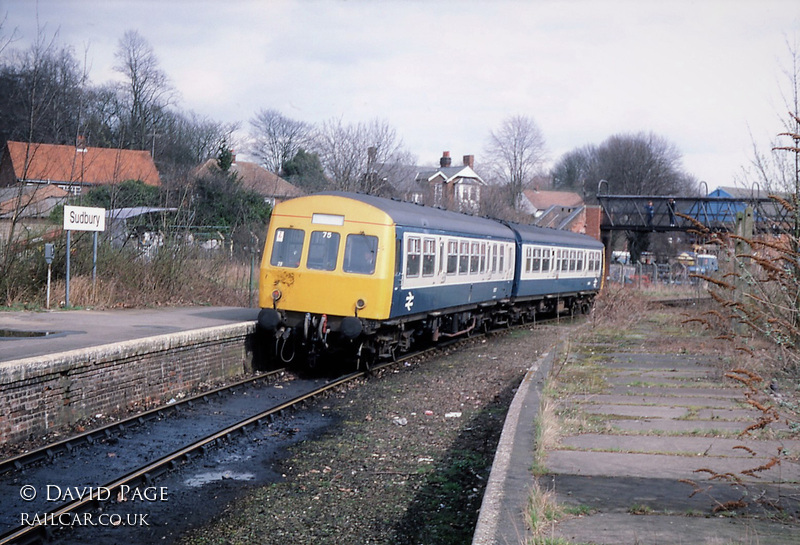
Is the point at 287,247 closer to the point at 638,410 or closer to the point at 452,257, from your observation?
the point at 452,257

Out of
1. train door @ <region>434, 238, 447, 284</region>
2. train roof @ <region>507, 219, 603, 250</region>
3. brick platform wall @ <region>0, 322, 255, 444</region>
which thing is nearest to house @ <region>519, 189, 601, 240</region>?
train roof @ <region>507, 219, 603, 250</region>

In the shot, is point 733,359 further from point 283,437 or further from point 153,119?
point 153,119

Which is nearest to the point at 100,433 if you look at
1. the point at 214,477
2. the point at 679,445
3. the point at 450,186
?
the point at 214,477

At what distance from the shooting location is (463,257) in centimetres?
1673

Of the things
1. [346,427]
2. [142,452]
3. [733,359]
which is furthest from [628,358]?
[142,452]

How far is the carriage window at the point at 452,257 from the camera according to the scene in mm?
15828

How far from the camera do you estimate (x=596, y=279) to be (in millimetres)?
30688

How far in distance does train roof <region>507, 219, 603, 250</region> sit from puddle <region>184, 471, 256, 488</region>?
49.3 feet

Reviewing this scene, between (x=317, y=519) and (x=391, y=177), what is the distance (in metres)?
39.4

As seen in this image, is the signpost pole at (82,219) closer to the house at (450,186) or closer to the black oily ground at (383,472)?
the black oily ground at (383,472)

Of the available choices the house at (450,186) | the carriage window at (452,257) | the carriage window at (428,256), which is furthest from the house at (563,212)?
the carriage window at (428,256)

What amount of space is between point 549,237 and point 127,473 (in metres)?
18.6

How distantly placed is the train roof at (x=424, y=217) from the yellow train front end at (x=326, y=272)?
25 cm

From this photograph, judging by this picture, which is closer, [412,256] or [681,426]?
[681,426]
